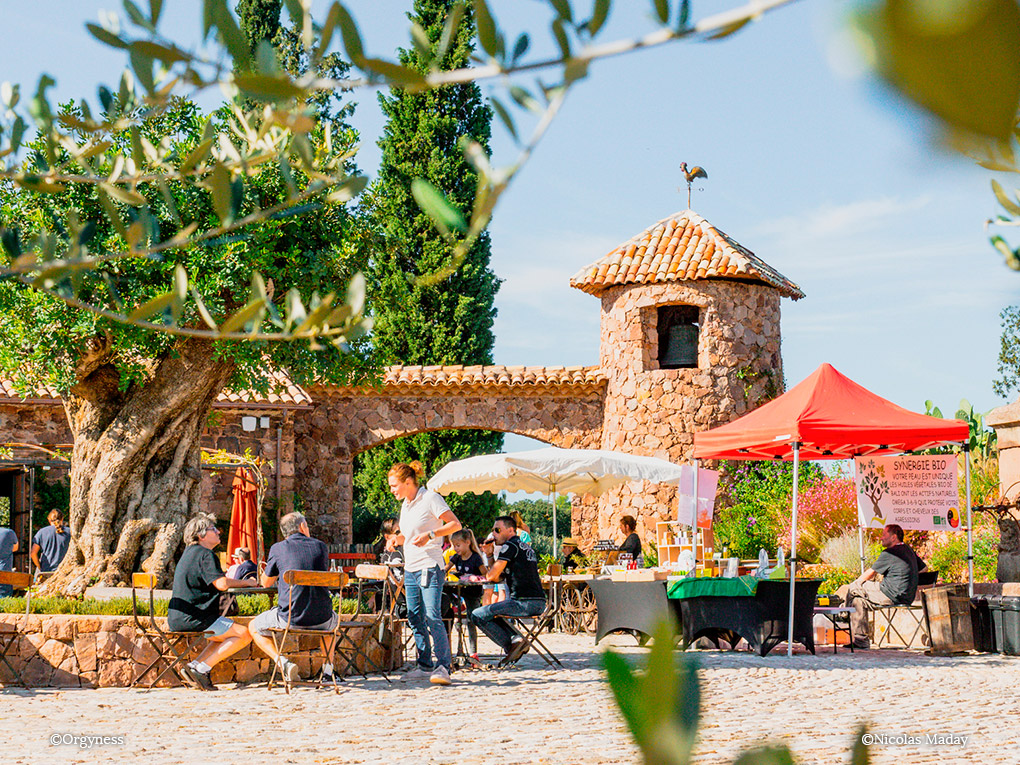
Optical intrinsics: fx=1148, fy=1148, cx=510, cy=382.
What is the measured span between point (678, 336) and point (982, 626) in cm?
818

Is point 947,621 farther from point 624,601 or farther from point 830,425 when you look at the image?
point 624,601

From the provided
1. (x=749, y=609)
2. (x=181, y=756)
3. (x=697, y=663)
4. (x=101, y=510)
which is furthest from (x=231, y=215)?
(x=101, y=510)

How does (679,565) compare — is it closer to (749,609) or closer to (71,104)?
(749,609)

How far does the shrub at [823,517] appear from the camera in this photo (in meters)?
14.6

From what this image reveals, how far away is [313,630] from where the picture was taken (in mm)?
7703

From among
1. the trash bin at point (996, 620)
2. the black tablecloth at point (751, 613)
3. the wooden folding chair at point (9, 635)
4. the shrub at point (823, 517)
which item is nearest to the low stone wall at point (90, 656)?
the wooden folding chair at point (9, 635)

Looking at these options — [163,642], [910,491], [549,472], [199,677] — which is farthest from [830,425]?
[163,642]

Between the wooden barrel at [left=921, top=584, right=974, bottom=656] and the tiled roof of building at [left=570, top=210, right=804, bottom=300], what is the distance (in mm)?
7916

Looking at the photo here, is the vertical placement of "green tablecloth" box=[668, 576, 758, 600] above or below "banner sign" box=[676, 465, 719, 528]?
below

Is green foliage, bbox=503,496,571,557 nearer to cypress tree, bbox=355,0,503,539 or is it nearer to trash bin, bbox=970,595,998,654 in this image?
cypress tree, bbox=355,0,503,539

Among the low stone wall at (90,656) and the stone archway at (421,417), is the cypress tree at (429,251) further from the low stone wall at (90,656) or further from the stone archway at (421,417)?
the low stone wall at (90,656)

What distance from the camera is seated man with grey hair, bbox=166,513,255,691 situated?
7.70 m

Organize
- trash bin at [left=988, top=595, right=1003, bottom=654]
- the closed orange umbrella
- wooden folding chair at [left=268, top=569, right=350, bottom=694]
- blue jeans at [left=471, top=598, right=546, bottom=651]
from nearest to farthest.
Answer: wooden folding chair at [left=268, top=569, right=350, bottom=694] → blue jeans at [left=471, top=598, right=546, bottom=651] → trash bin at [left=988, top=595, right=1003, bottom=654] → the closed orange umbrella

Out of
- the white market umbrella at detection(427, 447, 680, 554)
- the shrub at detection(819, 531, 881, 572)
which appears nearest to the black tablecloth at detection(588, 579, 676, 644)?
the white market umbrella at detection(427, 447, 680, 554)
